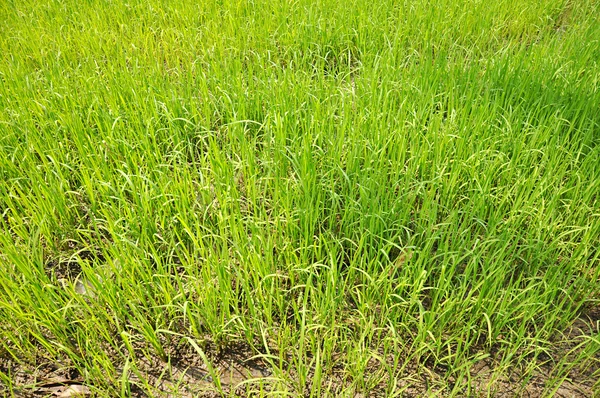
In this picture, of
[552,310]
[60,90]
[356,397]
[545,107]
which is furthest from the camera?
[60,90]

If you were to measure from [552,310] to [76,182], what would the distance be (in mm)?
2044

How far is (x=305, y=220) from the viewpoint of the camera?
1672 mm

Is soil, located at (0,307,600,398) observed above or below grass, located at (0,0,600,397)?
below

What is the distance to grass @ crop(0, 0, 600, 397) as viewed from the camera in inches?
59.8

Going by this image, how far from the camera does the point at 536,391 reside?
1.46m

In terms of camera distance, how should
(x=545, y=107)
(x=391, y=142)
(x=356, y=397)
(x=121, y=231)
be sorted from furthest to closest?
1. (x=545, y=107)
2. (x=391, y=142)
3. (x=121, y=231)
4. (x=356, y=397)

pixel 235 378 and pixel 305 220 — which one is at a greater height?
pixel 305 220

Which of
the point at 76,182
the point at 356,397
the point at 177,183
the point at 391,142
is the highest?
the point at 391,142

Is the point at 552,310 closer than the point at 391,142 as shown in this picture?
Yes

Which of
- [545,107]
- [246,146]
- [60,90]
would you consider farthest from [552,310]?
[60,90]

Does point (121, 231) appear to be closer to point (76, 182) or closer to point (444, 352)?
point (76, 182)

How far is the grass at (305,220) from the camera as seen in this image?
59.8 inches

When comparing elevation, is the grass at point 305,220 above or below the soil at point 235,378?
above

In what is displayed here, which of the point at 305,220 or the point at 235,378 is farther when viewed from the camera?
the point at 305,220
